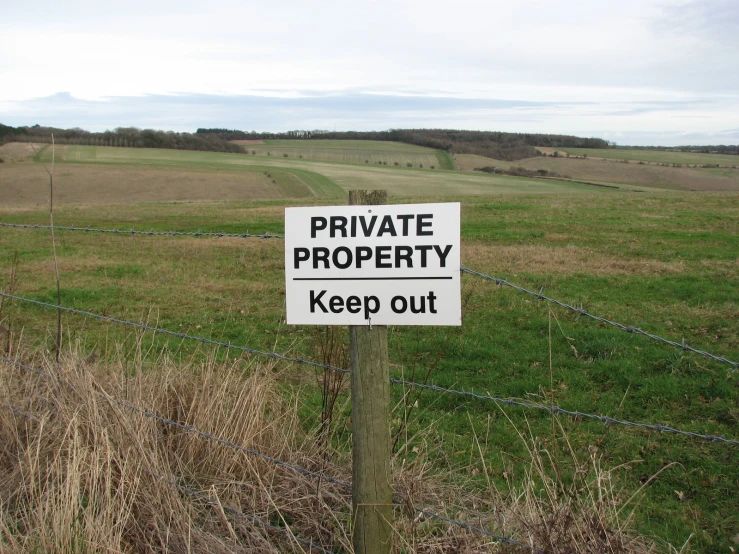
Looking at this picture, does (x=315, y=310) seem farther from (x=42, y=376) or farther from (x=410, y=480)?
(x=42, y=376)

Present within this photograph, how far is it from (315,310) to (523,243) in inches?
559

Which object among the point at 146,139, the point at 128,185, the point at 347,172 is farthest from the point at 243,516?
the point at 146,139

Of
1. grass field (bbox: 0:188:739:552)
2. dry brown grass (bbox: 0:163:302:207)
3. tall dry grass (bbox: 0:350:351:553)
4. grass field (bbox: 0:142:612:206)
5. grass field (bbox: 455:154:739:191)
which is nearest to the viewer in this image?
tall dry grass (bbox: 0:350:351:553)

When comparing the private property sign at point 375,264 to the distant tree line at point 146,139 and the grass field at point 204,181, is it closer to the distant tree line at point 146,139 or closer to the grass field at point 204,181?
the grass field at point 204,181

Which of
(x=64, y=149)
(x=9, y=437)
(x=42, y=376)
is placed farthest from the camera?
(x=64, y=149)

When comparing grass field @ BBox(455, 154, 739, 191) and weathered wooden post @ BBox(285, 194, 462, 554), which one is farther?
grass field @ BBox(455, 154, 739, 191)

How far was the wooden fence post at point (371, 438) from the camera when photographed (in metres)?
2.89

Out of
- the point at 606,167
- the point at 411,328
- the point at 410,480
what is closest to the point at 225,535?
the point at 410,480

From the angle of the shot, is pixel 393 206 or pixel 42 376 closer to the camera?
pixel 393 206

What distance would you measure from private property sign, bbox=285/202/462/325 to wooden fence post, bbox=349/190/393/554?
0.11 metres

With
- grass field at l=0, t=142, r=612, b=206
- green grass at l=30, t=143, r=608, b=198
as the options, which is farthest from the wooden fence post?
green grass at l=30, t=143, r=608, b=198

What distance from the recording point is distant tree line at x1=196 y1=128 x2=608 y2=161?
90812 mm

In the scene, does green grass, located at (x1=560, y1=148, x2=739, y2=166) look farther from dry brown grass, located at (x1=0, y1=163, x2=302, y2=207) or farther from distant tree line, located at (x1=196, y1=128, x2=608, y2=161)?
dry brown grass, located at (x1=0, y1=163, x2=302, y2=207)

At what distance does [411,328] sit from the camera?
28.9ft
